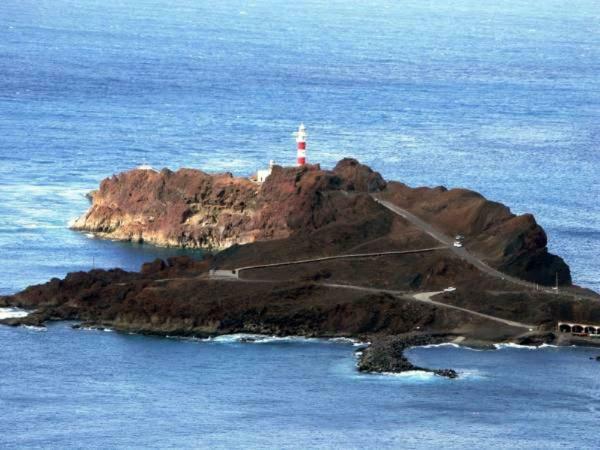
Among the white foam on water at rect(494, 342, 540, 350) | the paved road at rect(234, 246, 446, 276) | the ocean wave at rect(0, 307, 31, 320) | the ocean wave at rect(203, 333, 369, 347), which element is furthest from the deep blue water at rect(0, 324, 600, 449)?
the paved road at rect(234, 246, 446, 276)

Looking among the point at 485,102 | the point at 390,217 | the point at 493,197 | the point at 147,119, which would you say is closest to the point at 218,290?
the point at 390,217

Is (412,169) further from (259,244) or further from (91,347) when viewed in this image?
(91,347)

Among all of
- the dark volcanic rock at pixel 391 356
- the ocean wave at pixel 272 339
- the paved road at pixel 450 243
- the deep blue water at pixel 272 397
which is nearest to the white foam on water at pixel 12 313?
the deep blue water at pixel 272 397

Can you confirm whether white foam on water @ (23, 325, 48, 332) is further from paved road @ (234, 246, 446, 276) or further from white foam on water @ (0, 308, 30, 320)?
paved road @ (234, 246, 446, 276)

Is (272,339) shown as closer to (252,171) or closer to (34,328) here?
(34,328)

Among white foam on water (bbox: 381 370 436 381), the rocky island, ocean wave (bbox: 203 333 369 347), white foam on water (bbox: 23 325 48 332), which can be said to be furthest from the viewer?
the rocky island

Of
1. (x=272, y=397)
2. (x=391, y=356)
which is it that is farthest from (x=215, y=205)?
(x=272, y=397)
